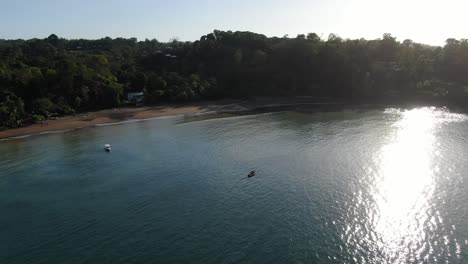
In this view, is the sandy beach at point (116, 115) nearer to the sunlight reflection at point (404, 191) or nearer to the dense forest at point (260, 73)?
the dense forest at point (260, 73)

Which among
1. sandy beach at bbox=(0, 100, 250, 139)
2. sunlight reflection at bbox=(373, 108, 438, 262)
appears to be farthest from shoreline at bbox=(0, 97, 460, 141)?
sunlight reflection at bbox=(373, 108, 438, 262)

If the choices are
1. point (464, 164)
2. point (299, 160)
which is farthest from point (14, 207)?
point (464, 164)

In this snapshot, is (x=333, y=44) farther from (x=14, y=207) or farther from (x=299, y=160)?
(x=14, y=207)

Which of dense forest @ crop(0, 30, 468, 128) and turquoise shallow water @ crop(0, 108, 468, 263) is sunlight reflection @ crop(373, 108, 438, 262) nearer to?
turquoise shallow water @ crop(0, 108, 468, 263)

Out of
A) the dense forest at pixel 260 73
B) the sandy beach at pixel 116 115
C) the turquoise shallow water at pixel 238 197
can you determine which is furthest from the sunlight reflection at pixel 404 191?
the sandy beach at pixel 116 115

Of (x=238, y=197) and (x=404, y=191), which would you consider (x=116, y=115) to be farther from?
(x=404, y=191)
